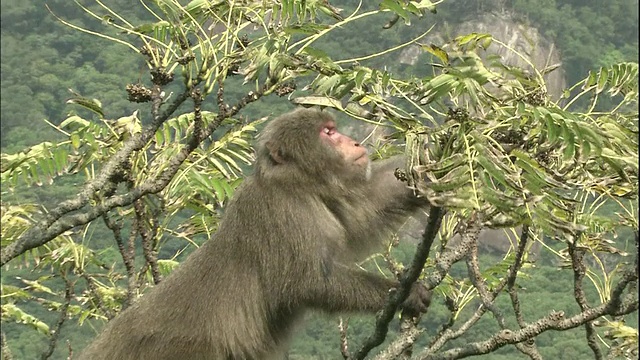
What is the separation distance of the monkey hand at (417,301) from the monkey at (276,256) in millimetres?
484

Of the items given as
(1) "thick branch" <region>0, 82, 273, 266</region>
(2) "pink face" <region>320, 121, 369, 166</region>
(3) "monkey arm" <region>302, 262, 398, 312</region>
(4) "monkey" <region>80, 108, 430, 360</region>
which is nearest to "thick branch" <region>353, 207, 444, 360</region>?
(3) "monkey arm" <region>302, 262, 398, 312</region>

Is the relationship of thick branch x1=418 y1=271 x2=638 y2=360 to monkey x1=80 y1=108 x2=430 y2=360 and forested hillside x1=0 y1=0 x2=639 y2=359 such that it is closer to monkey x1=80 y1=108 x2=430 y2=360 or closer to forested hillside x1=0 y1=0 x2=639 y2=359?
forested hillside x1=0 y1=0 x2=639 y2=359

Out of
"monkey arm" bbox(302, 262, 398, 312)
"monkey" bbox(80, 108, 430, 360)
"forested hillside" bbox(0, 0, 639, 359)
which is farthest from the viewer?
"monkey" bbox(80, 108, 430, 360)

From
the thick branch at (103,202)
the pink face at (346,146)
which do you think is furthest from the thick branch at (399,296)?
the pink face at (346,146)

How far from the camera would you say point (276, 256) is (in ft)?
15.6

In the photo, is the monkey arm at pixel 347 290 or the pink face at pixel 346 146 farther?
the pink face at pixel 346 146

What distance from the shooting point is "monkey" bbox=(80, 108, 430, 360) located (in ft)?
15.4

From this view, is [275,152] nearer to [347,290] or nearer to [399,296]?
[347,290]

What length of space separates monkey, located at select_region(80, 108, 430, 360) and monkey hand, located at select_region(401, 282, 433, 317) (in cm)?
48

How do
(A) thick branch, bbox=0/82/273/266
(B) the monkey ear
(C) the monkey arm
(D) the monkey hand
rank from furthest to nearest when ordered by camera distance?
(B) the monkey ear → (C) the monkey arm → (A) thick branch, bbox=0/82/273/266 → (D) the monkey hand

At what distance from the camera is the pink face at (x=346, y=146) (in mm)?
4992

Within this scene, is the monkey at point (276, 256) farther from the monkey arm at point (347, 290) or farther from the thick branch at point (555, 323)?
the thick branch at point (555, 323)

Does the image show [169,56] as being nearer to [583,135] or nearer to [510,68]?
[510,68]

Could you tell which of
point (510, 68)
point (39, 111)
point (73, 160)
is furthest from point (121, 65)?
point (510, 68)
